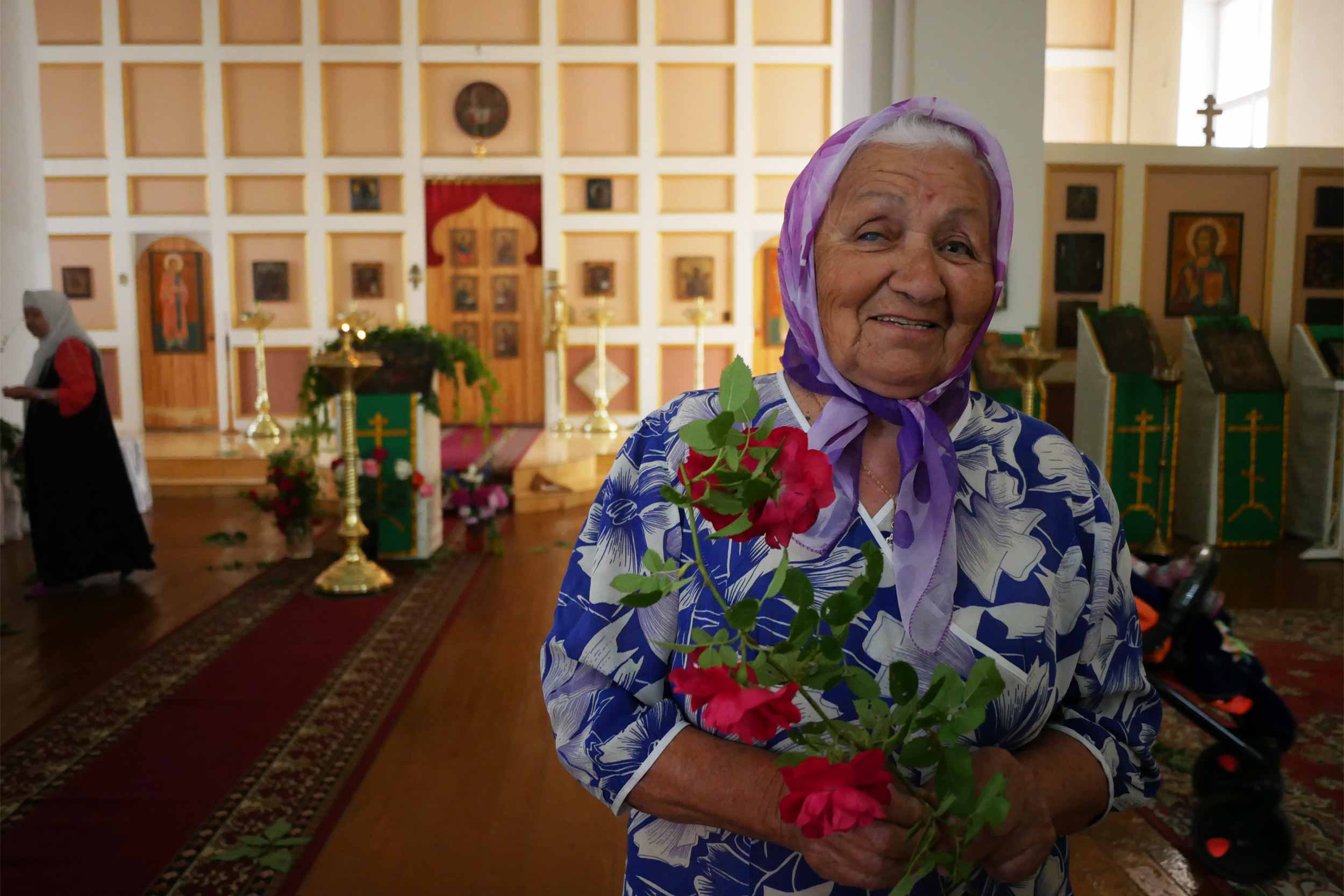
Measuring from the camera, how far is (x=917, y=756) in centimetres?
84

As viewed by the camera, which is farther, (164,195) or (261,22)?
(164,195)

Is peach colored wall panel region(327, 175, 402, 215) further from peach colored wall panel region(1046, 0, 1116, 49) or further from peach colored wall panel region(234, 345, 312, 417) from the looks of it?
peach colored wall panel region(1046, 0, 1116, 49)

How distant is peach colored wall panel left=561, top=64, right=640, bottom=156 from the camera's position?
12.0 meters

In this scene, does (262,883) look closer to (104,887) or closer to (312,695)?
(104,887)

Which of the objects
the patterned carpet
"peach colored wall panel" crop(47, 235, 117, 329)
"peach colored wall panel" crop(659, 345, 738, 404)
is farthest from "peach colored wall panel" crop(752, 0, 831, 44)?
the patterned carpet

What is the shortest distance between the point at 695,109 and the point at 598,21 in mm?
1483

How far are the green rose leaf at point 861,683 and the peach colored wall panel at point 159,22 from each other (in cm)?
1317

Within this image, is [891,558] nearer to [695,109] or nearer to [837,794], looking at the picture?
[837,794]

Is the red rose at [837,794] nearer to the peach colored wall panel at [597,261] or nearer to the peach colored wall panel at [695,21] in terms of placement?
the peach colored wall panel at [597,261]

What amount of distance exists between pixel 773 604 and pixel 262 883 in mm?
2144

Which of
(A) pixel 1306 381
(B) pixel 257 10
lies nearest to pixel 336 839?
(A) pixel 1306 381

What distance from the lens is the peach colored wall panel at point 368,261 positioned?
A: 1204cm

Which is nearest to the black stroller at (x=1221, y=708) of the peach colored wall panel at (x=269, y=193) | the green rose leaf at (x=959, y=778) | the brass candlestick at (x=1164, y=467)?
the green rose leaf at (x=959, y=778)

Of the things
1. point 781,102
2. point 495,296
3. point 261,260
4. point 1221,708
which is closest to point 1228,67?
point 781,102
